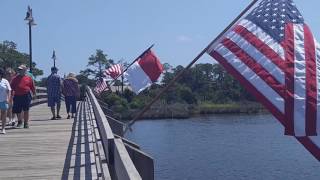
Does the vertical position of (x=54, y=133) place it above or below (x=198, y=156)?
above

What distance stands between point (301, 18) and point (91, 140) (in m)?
5.08

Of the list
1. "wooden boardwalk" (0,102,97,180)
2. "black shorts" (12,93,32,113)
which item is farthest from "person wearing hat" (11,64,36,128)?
"wooden boardwalk" (0,102,97,180)

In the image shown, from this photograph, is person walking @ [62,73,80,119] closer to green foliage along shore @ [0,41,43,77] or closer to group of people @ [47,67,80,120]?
group of people @ [47,67,80,120]

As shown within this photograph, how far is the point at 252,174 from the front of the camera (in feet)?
126

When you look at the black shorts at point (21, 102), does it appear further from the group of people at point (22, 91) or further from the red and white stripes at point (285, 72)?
the red and white stripes at point (285, 72)

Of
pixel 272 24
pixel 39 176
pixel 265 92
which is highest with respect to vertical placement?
pixel 272 24

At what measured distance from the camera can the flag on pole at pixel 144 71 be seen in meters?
17.7

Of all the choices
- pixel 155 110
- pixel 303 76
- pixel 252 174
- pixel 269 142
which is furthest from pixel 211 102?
pixel 303 76

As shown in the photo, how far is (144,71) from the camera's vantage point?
18.2 meters

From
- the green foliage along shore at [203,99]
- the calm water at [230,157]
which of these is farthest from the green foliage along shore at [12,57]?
the calm water at [230,157]

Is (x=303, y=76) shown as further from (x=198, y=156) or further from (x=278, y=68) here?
(x=198, y=156)

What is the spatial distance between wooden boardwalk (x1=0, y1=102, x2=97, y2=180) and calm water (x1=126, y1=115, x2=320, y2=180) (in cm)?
2019

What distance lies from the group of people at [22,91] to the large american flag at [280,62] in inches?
285

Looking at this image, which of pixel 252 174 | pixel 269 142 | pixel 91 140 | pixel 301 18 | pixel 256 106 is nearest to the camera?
pixel 301 18
